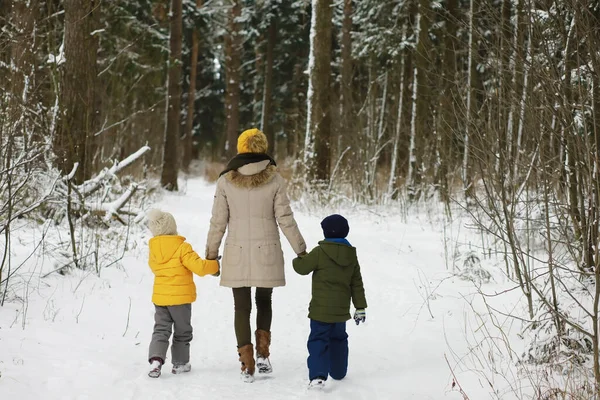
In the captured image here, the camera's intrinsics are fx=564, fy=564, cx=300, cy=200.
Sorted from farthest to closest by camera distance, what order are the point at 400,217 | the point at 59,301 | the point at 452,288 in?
the point at 400,217 < the point at 452,288 < the point at 59,301

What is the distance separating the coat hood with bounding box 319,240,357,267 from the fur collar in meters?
0.68

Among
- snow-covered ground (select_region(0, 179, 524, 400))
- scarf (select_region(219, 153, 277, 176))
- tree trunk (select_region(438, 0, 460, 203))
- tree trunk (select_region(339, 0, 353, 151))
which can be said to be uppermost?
tree trunk (select_region(339, 0, 353, 151))

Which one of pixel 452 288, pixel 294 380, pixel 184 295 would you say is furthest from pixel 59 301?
pixel 452 288

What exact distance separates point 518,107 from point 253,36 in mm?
26849

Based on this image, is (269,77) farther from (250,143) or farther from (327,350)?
(327,350)

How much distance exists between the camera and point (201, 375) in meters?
4.35

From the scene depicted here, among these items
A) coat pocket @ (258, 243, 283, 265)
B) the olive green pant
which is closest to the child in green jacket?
coat pocket @ (258, 243, 283, 265)

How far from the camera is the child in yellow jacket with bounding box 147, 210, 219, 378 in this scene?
4305mm

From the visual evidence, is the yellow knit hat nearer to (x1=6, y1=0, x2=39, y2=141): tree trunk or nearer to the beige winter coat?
the beige winter coat

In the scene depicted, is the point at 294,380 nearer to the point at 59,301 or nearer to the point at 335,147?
the point at 59,301

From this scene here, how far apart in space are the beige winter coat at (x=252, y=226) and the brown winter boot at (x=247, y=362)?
1.60ft

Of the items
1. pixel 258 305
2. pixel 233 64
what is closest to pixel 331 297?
pixel 258 305

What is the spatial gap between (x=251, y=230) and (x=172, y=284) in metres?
0.73

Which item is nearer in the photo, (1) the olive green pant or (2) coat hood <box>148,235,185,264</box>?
(2) coat hood <box>148,235,185,264</box>
